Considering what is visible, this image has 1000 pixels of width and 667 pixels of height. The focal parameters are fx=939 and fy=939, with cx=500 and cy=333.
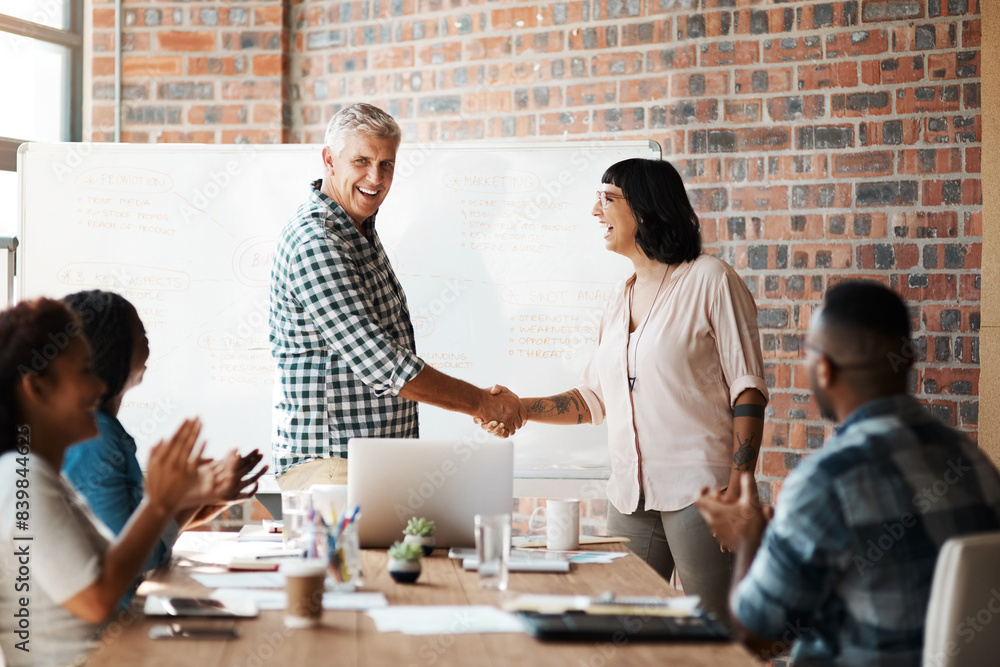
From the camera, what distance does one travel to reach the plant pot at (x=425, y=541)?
181 centimetres

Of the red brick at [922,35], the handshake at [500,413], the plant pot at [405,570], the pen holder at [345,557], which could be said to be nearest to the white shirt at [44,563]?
the pen holder at [345,557]

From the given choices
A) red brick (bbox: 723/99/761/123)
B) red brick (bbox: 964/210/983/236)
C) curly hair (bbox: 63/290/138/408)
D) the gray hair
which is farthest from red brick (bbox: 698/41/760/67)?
curly hair (bbox: 63/290/138/408)

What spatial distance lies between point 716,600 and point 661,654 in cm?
101

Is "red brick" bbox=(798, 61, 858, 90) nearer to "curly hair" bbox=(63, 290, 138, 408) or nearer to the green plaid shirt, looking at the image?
the green plaid shirt

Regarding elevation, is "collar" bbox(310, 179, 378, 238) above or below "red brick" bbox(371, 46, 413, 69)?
below

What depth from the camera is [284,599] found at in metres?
1.55

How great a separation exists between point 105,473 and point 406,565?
585 mm

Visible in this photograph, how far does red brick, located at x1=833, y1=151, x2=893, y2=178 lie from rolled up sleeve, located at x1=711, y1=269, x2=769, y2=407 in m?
1.11

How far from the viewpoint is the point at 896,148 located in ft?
10.4

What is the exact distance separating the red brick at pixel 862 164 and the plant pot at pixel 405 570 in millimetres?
2244

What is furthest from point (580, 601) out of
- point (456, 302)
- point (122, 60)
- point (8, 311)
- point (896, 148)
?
point (122, 60)

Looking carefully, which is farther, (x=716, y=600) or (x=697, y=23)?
(x=697, y=23)

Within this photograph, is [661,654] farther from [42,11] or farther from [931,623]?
[42,11]

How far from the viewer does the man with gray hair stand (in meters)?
2.32
